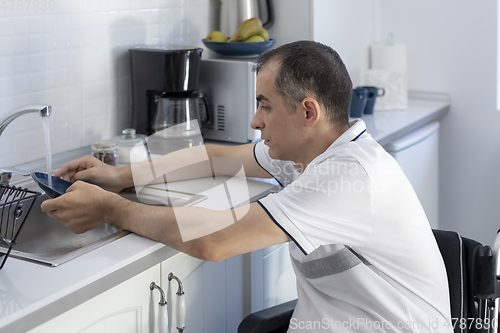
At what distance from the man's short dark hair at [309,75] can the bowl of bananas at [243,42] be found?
90 cm

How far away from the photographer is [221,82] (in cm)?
194

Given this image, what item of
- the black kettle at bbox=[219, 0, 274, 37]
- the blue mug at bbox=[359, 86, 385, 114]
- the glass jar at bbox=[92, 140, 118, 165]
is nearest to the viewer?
the glass jar at bbox=[92, 140, 118, 165]

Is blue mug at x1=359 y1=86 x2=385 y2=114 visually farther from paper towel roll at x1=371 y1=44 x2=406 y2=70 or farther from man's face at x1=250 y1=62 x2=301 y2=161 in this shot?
man's face at x1=250 y1=62 x2=301 y2=161

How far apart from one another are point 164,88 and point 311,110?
78cm

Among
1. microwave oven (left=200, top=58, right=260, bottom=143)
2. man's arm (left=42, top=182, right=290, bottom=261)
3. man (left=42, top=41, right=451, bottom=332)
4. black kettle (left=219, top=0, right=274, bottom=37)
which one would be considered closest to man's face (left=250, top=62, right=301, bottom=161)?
man (left=42, top=41, right=451, bottom=332)

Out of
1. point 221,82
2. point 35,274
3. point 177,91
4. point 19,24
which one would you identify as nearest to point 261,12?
point 221,82

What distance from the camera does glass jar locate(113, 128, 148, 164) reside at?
1.62m

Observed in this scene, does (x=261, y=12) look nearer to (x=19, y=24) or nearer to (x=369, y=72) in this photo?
(x=369, y=72)

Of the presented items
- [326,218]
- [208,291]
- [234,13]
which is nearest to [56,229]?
[208,291]

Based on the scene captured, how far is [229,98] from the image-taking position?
1931 mm

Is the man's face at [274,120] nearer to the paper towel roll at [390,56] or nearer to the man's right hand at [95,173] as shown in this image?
the man's right hand at [95,173]

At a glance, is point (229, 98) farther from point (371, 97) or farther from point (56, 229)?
point (371, 97)

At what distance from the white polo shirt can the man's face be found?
3.2 inches

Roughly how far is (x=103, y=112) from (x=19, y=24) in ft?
1.37
